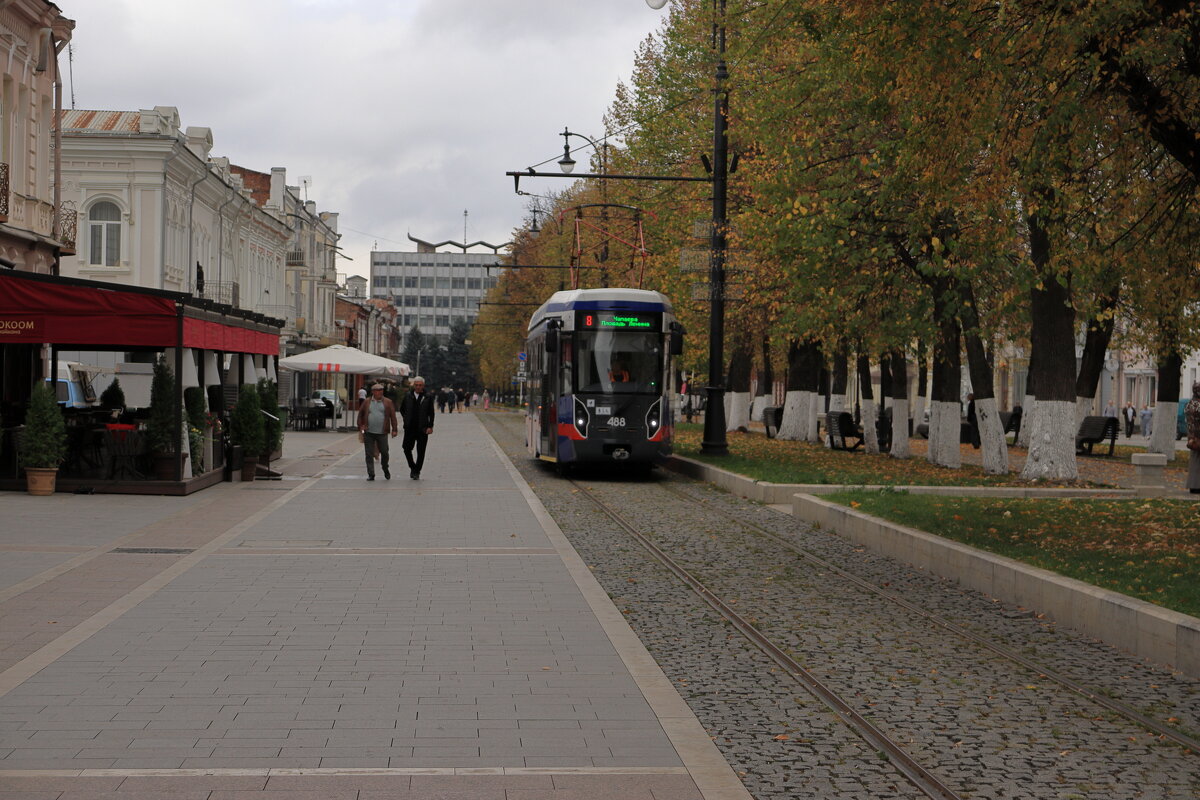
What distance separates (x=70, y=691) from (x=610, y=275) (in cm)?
4364

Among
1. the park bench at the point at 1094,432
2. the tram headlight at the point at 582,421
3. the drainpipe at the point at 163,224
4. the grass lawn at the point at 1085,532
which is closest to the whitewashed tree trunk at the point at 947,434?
the tram headlight at the point at 582,421

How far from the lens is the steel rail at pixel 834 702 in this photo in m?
5.85

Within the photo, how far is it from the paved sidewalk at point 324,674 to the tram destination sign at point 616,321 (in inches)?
445

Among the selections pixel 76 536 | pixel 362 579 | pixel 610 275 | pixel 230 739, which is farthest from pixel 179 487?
pixel 610 275

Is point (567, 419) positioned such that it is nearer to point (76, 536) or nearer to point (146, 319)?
point (146, 319)

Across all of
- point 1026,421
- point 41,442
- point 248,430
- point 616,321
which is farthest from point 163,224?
point 1026,421

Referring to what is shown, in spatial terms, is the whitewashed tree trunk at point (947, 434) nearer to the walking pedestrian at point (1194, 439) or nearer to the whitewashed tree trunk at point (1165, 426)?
the walking pedestrian at point (1194, 439)

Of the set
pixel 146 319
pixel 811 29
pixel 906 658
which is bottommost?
pixel 906 658

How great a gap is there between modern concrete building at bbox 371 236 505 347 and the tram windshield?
16680 cm

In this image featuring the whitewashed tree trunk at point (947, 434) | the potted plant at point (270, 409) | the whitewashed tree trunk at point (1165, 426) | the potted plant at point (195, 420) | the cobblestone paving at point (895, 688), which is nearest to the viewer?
the cobblestone paving at point (895, 688)

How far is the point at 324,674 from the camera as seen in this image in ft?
25.2

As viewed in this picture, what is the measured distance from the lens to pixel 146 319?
66.6 ft

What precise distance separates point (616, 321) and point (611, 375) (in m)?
1.01

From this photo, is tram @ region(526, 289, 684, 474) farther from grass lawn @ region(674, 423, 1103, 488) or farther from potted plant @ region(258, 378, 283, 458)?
potted plant @ region(258, 378, 283, 458)
